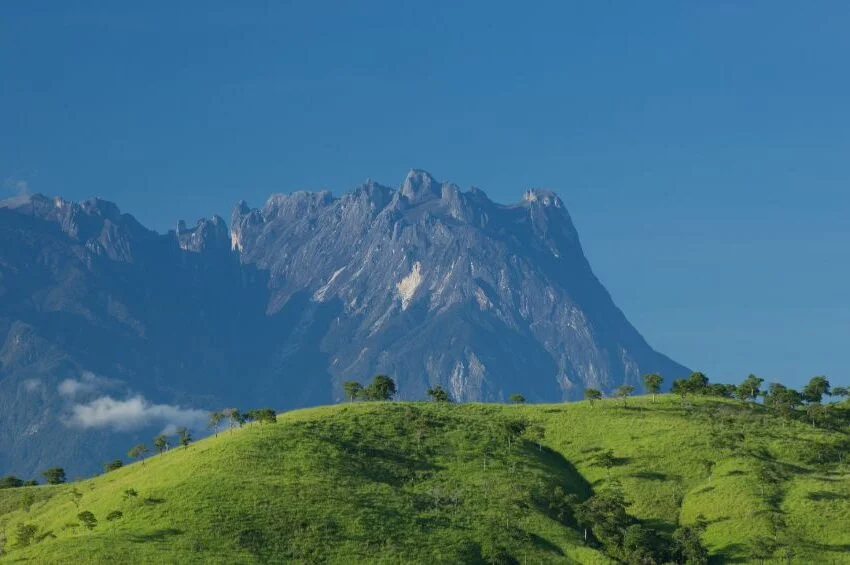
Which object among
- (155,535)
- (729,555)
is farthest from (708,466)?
(155,535)

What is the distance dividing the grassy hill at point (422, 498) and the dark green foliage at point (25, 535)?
2.11 m

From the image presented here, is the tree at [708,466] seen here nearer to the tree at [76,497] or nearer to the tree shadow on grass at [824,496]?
the tree shadow on grass at [824,496]

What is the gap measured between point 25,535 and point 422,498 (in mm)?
56396

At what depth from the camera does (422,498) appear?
164250 millimetres

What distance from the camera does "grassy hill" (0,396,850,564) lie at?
144 m

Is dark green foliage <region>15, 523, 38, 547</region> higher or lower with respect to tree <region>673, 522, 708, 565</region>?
higher

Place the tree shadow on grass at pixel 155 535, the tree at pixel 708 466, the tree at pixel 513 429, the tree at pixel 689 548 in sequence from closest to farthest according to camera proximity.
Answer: the tree shadow on grass at pixel 155 535 < the tree at pixel 689 548 < the tree at pixel 708 466 < the tree at pixel 513 429

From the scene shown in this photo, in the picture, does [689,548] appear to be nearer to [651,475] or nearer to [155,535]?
[651,475]

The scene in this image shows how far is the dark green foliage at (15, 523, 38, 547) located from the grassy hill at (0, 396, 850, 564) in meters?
2.11

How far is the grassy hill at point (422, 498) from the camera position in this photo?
14362cm

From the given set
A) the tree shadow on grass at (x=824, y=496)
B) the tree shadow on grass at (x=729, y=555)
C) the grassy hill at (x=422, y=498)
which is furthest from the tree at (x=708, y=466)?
the tree shadow on grass at (x=729, y=555)

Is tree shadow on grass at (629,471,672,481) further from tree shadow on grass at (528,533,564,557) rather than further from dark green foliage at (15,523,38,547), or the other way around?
dark green foliage at (15,523,38,547)

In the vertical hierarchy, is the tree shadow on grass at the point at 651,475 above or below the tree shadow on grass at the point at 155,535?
above

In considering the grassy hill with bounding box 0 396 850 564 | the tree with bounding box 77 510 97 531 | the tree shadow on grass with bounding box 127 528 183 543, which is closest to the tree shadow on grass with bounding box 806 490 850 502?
the grassy hill with bounding box 0 396 850 564
